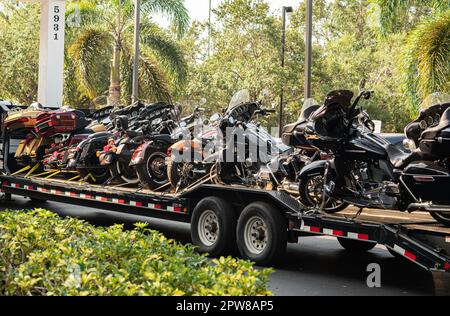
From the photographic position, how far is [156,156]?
489 inches

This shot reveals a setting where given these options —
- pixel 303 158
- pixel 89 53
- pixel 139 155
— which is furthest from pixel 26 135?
pixel 89 53

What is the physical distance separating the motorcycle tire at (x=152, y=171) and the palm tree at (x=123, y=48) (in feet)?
54.3

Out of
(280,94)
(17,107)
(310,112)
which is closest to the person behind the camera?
(310,112)

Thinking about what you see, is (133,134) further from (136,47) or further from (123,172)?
(136,47)

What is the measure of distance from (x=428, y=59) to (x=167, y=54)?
14.4 meters

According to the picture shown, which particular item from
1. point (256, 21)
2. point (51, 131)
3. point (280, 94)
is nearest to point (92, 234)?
point (51, 131)

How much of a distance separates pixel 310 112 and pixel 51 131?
6.54 metres

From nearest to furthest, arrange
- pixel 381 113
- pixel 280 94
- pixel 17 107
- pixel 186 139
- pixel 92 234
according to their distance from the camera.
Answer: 1. pixel 92 234
2. pixel 186 139
3. pixel 17 107
4. pixel 280 94
5. pixel 381 113

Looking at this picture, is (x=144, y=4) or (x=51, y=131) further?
(x=144, y=4)

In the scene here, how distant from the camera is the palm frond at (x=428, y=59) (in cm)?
1792

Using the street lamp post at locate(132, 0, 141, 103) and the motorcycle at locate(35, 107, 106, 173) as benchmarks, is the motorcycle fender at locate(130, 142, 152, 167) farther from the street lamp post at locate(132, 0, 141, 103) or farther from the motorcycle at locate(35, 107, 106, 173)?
the street lamp post at locate(132, 0, 141, 103)

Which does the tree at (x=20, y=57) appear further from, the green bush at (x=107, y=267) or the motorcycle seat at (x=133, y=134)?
the green bush at (x=107, y=267)

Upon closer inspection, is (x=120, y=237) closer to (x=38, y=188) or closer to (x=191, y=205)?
(x=191, y=205)

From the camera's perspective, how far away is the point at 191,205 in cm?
1070
